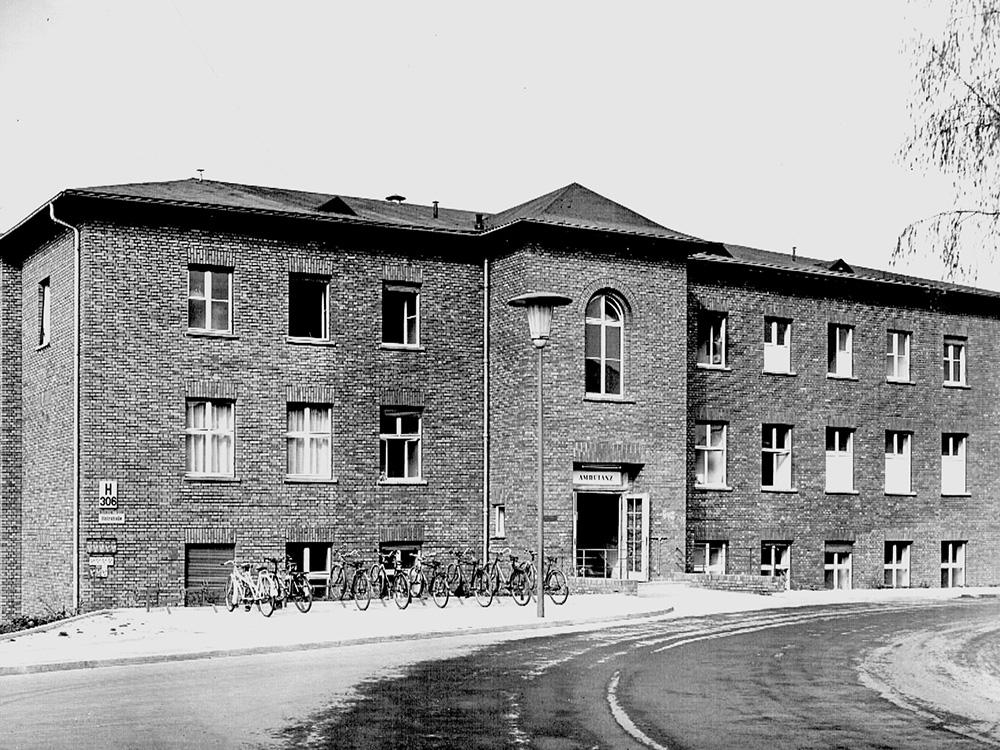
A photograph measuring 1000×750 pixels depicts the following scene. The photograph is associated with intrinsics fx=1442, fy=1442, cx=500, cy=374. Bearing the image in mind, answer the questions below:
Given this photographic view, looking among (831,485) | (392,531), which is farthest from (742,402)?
(392,531)

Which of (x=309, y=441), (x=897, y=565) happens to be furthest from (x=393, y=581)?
(x=897, y=565)

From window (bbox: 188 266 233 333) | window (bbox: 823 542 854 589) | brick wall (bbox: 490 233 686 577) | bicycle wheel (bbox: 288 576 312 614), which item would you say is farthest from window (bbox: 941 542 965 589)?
window (bbox: 188 266 233 333)

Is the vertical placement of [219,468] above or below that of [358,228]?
below

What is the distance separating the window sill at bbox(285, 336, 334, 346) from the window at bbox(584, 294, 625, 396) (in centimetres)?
598

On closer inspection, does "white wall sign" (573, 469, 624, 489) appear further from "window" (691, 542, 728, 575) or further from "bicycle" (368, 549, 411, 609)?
"bicycle" (368, 549, 411, 609)

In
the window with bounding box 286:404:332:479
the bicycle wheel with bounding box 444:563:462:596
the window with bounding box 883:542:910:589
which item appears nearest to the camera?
the bicycle wheel with bounding box 444:563:462:596

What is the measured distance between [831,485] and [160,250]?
1929cm

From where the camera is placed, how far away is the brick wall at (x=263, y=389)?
98.0ft

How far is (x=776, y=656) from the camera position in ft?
61.6

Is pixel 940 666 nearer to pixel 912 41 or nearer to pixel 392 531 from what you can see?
pixel 912 41

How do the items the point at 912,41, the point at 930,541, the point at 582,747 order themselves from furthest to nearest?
the point at 930,541
the point at 912,41
the point at 582,747

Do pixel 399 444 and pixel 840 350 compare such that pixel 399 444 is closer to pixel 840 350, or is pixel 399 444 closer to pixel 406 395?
A: pixel 406 395

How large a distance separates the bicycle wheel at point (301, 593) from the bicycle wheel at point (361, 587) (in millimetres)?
1074

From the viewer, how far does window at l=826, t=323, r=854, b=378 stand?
131 ft
